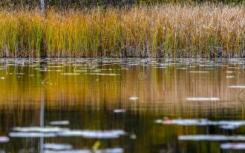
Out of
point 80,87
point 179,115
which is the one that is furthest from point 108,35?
point 179,115

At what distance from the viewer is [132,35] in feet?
78.8

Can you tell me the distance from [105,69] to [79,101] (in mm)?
7464

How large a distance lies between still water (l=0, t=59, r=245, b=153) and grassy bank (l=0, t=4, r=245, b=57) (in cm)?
635

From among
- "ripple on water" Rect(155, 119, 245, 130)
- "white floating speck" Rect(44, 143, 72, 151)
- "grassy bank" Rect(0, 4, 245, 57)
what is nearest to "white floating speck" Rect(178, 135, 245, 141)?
"ripple on water" Rect(155, 119, 245, 130)

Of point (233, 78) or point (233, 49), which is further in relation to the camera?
point (233, 49)

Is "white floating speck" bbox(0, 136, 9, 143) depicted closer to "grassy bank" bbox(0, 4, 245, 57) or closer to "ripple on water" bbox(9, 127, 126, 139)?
"ripple on water" bbox(9, 127, 126, 139)

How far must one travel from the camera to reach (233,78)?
15.1 meters

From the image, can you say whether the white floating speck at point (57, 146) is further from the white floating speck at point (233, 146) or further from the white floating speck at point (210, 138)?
the white floating speck at point (233, 146)

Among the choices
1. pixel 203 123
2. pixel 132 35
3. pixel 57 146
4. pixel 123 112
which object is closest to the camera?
pixel 57 146

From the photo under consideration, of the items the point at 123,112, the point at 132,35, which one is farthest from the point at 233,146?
the point at 132,35

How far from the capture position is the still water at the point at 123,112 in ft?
24.6

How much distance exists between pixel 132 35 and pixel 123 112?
14.4 metres

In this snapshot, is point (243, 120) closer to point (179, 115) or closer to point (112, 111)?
point (179, 115)

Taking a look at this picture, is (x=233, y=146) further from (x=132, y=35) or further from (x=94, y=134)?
(x=132, y=35)
